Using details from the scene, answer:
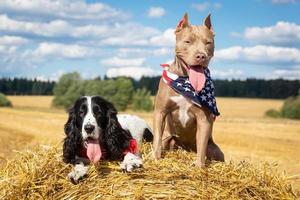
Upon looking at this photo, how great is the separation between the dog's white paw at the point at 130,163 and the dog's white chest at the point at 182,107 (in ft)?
3.38

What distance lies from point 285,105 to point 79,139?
51635mm

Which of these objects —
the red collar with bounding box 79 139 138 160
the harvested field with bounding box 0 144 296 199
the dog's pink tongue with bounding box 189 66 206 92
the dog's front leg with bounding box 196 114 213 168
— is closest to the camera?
the harvested field with bounding box 0 144 296 199

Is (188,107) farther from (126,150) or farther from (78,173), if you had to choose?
(78,173)

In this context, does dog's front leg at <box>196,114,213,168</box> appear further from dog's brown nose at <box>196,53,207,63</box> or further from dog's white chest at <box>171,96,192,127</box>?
dog's brown nose at <box>196,53,207,63</box>

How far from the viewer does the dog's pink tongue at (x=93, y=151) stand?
22.2 ft

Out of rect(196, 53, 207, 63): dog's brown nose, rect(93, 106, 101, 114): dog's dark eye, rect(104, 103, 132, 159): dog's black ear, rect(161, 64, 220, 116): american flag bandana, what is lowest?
rect(104, 103, 132, 159): dog's black ear

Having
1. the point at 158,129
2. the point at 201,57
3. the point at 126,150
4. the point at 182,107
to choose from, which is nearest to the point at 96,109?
the point at 126,150

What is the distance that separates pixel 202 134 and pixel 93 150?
4.83ft

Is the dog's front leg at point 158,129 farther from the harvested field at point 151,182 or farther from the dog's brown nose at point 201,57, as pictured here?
the dog's brown nose at point 201,57

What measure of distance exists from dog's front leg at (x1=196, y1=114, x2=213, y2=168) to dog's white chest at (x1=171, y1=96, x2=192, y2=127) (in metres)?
0.20

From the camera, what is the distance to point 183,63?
23.9 feet

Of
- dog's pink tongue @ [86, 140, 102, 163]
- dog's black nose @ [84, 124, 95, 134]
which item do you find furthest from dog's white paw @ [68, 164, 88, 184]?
dog's black nose @ [84, 124, 95, 134]

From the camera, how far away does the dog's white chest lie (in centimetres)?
748

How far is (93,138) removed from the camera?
269 inches
